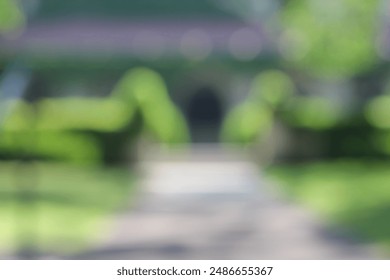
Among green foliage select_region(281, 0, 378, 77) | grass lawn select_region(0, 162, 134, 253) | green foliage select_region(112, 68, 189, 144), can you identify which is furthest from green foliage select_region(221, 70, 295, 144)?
grass lawn select_region(0, 162, 134, 253)

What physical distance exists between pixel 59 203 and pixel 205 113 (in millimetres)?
7897

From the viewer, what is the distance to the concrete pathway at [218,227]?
518 centimetres

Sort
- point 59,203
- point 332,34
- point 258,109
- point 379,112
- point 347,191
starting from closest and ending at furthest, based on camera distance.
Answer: point 59,203 → point 347,191 → point 379,112 → point 258,109 → point 332,34

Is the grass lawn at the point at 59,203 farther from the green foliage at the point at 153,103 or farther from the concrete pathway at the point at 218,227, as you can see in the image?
the green foliage at the point at 153,103

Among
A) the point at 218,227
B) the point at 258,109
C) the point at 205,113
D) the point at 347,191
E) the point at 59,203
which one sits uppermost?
the point at 205,113

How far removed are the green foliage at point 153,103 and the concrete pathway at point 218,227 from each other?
2.47 meters

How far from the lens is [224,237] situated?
19.3 ft

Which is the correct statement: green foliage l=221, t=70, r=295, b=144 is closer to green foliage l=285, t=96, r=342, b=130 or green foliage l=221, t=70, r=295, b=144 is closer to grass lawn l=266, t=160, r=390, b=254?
green foliage l=285, t=96, r=342, b=130

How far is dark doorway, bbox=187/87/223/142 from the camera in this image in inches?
566

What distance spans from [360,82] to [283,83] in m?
1.92

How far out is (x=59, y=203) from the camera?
7547mm

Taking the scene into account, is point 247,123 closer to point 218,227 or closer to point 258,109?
point 258,109

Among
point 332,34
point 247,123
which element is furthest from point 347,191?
point 332,34
